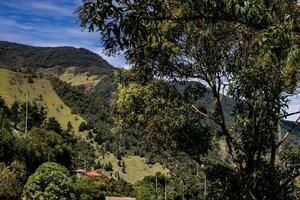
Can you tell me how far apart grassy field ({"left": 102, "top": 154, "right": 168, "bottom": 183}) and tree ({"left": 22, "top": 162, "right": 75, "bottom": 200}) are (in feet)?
325

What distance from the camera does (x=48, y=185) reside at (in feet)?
179

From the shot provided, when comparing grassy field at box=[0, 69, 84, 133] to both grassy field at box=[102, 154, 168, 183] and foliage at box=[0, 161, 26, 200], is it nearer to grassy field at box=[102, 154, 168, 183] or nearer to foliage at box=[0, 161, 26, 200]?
grassy field at box=[102, 154, 168, 183]

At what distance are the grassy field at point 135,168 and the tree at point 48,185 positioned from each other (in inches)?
3896

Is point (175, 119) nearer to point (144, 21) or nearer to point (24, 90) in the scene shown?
point (144, 21)

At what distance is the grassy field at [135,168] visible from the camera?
15712cm

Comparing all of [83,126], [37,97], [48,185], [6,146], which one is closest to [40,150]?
[6,146]

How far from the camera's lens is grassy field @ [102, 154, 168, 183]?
157 meters

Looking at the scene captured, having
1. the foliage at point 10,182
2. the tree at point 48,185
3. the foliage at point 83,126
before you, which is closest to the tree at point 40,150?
the foliage at point 10,182

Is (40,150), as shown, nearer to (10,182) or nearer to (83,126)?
(10,182)

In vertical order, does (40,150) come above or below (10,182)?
above

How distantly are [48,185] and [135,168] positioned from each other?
356ft

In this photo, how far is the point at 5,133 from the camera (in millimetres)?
62906

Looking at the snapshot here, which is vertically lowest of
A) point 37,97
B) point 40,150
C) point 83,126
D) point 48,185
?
point 48,185

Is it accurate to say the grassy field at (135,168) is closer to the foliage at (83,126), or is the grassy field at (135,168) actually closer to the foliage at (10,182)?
the foliage at (83,126)
